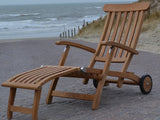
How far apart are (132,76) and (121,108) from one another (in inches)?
27.8

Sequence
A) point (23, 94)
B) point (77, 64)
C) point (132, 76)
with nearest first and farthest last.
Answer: point (132, 76)
point (23, 94)
point (77, 64)

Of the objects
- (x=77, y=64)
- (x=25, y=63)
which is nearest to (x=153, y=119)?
(x=77, y=64)

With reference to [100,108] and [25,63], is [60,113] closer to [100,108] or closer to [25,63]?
[100,108]

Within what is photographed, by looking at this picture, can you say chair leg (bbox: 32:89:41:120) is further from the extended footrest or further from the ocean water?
the ocean water

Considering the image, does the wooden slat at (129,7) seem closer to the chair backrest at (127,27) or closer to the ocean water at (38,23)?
the chair backrest at (127,27)

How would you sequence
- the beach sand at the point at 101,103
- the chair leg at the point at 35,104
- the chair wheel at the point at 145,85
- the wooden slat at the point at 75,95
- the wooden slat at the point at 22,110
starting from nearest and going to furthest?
the chair leg at the point at 35,104
the wooden slat at the point at 22,110
the beach sand at the point at 101,103
the wooden slat at the point at 75,95
the chair wheel at the point at 145,85

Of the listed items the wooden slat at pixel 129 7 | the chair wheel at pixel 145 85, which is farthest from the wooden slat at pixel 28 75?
the wooden slat at pixel 129 7

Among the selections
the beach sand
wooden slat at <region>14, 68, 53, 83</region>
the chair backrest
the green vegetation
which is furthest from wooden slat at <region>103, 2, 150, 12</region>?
the green vegetation

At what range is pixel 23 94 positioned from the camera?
4996 millimetres

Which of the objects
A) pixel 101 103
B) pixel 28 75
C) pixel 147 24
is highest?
pixel 28 75

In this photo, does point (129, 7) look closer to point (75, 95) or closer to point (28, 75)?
point (75, 95)

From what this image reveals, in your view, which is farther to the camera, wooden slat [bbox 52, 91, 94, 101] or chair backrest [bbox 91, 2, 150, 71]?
chair backrest [bbox 91, 2, 150, 71]

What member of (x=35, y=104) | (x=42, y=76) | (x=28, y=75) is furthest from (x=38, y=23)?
(x=35, y=104)

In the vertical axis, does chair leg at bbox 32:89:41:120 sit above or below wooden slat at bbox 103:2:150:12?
below
